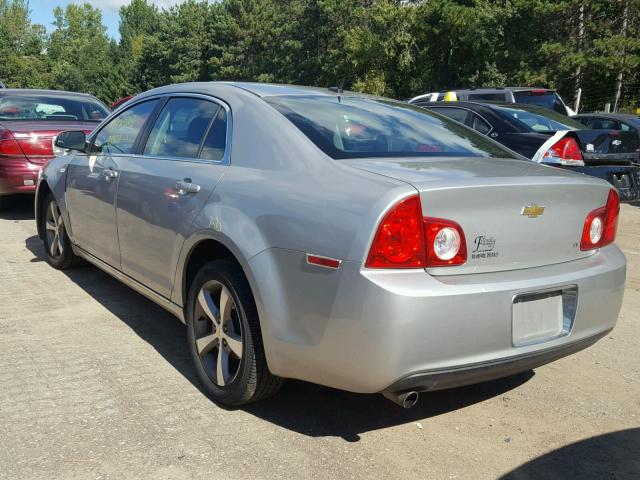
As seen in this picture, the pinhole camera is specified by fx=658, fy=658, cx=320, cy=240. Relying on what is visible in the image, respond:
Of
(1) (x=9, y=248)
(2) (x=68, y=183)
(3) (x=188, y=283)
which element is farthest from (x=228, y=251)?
(1) (x=9, y=248)

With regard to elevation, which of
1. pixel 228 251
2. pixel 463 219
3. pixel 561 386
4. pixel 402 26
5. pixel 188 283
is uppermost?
pixel 402 26

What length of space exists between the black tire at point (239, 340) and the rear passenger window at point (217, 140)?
61cm

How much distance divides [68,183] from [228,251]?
8.15 ft

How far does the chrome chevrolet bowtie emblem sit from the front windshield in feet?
18.3

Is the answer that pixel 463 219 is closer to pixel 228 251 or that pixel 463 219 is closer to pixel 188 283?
pixel 228 251

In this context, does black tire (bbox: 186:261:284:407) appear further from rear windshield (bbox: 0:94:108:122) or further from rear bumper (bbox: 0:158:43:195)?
rear windshield (bbox: 0:94:108:122)

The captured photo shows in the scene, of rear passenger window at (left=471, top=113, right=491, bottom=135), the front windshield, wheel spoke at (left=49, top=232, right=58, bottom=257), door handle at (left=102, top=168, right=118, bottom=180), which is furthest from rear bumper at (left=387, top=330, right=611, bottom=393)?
rear passenger window at (left=471, top=113, right=491, bottom=135)

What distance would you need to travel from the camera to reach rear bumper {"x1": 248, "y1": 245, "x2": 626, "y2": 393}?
2471mm

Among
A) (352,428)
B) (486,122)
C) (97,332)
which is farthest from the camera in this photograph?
(486,122)

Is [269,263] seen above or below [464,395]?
above

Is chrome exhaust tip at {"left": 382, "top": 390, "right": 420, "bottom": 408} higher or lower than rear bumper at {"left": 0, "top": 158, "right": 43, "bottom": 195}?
lower

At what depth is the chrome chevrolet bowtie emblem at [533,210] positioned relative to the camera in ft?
9.08

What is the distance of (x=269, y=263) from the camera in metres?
2.80

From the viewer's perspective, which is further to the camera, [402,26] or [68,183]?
[402,26]
